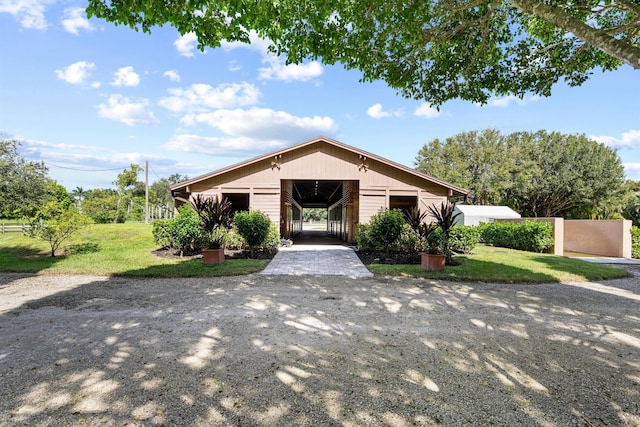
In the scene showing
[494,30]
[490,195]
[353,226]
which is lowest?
[353,226]

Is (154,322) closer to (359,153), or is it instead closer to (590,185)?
(359,153)

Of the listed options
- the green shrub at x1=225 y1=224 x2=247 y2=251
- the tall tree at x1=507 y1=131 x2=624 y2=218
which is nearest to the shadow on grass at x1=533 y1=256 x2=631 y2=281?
the green shrub at x1=225 y1=224 x2=247 y2=251

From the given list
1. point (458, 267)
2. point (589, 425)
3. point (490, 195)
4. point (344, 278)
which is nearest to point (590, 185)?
point (490, 195)

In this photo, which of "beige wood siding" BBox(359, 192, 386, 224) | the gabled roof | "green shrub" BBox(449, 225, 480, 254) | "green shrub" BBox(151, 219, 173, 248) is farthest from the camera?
"beige wood siding" BBox(359, 192, 386, 224)

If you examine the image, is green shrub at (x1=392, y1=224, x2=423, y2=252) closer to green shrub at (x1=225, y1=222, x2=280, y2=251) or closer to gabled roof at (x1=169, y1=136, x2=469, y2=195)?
gabled roof at (x1=169, y1=136, x2=469, y2=195)

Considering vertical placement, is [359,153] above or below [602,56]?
below

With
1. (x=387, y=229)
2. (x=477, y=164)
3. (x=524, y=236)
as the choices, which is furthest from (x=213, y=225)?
(x=477, y=164)

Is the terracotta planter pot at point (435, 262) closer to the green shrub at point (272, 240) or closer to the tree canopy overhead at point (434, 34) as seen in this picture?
the tree canopy overhead at point (434, 34)

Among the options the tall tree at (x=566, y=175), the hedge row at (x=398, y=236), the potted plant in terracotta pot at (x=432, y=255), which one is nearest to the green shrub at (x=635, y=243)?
the hedge row at (x=398, y=236)

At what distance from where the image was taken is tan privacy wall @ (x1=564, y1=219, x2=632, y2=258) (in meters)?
14.5

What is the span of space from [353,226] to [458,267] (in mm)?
7771

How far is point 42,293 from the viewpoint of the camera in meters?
6.55

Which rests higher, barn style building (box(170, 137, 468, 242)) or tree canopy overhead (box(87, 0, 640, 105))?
tree canopy overhead (box(87, 0, 640, 105))

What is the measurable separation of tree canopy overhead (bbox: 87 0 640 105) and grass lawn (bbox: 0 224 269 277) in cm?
596
